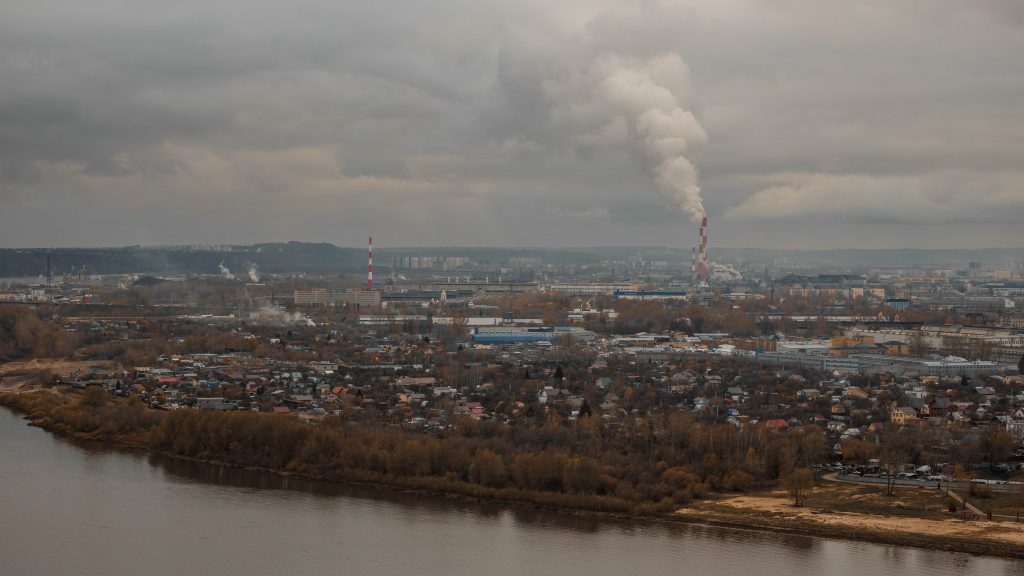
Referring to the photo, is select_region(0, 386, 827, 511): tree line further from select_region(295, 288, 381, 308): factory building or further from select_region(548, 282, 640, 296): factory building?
select_region(548, 282, 640, 296): factory building

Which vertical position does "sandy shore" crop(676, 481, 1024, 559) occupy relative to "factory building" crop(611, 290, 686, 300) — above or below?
below

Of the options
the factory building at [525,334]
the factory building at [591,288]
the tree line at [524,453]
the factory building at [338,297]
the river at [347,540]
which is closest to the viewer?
the river at [347,540]

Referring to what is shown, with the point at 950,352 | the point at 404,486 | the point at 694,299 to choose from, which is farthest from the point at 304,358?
the point at 694,299

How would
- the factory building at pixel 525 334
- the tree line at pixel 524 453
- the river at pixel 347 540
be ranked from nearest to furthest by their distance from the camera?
the river at pixel 347 540
the tree line at pixel 524 453
the factory building at pixel 525 334

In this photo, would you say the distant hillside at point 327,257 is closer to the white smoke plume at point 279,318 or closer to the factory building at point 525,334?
the white smoke plume at point 279,318

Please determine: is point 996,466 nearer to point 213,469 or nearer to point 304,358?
point 213,469

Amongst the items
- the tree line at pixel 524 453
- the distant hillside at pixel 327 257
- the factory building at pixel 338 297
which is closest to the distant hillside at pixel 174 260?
the distant hillside at pixel 327 257

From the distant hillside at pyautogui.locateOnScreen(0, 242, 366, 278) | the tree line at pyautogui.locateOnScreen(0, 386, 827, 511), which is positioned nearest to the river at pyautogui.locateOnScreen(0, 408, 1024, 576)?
the tree line at pyautogui.locateOnScreen(0, 386, 827, 511)

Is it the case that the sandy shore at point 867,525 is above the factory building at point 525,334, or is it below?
below
